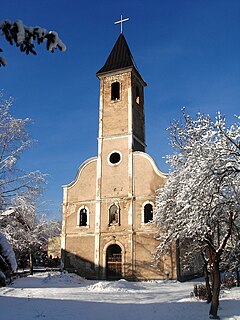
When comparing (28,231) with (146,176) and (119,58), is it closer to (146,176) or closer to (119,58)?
(146,176)

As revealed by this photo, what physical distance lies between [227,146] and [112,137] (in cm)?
2056

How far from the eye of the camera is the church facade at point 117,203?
27188mm

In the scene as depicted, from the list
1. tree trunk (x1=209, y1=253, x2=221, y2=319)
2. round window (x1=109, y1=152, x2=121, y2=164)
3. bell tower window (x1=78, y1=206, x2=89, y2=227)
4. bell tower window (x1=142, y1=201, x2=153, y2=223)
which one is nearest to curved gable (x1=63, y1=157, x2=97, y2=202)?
bell tower window (x1=78, y1=206, x2=89, y2=227)

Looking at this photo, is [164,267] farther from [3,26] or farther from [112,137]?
[3,26]

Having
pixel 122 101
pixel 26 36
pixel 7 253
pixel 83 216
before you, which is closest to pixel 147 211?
pixel 83 216

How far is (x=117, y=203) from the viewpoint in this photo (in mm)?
28656

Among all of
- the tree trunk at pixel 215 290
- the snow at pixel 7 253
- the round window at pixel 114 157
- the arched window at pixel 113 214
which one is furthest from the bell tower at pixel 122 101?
the snow at pixel 7 253

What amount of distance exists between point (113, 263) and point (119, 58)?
1877 cm

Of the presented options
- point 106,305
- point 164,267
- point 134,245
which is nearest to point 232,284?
point 164,267

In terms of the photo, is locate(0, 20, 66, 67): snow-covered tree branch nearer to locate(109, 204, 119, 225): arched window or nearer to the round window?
locate(109, 204, 119, 225): arched window

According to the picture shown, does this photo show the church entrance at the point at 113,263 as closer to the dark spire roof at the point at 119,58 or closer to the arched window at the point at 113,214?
the arched window at the point at 113,214

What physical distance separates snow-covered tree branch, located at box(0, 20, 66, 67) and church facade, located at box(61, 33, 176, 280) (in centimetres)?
2298

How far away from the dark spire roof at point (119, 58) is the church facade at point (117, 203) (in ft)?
1.57

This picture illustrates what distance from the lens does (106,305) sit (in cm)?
1451
